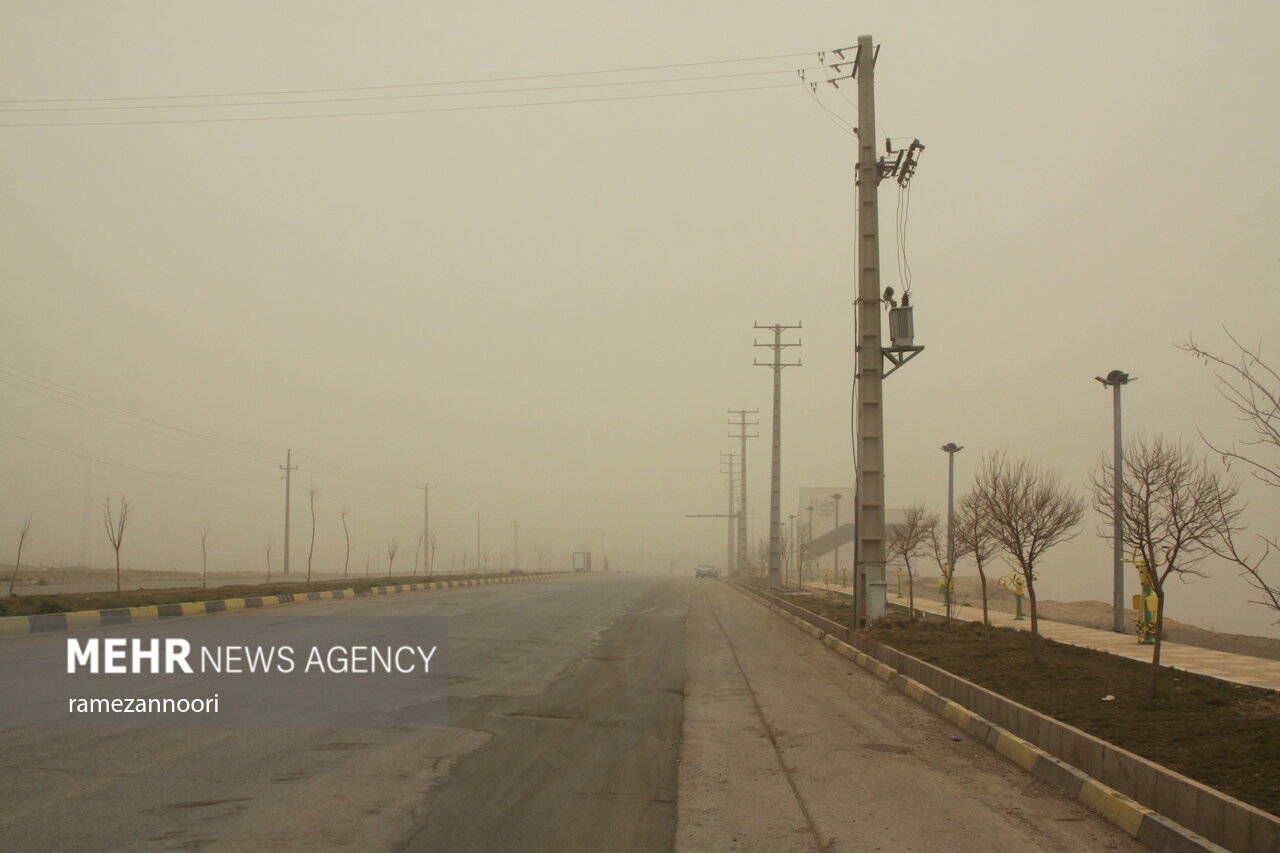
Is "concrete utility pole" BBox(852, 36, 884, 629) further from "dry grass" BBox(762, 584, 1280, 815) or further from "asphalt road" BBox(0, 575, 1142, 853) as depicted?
"asphalt road" BBox(0, 575, 1142, 853)

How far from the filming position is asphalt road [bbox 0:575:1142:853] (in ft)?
19.0

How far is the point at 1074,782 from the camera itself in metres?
7.49

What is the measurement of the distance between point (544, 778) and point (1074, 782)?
4.08 m

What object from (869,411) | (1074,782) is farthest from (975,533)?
(1074,782)

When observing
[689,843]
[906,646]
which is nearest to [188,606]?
[906,646]

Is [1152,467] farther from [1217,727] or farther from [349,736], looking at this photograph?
[349,736]

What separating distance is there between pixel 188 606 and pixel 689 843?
795 inches

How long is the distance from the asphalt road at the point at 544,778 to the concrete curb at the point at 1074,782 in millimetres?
162

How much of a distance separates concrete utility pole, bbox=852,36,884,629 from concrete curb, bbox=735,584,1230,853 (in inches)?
250

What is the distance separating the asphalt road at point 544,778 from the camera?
579cm

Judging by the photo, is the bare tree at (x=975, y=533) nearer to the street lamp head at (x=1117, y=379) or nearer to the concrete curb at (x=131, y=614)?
the street lamp head at (x=1117, y=379)

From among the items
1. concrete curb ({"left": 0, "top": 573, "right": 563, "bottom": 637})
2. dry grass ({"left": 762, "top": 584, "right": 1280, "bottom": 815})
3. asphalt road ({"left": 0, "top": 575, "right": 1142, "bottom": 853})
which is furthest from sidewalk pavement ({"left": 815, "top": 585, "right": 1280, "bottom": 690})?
concrete curb ({"left": 0, "top": 573, "right": 563, "bottom": 637})

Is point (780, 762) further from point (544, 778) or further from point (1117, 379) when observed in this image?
point (1117, 379)

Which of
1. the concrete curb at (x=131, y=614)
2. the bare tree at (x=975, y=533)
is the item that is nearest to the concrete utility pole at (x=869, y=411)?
the bare tree at (x=975, y=533)
